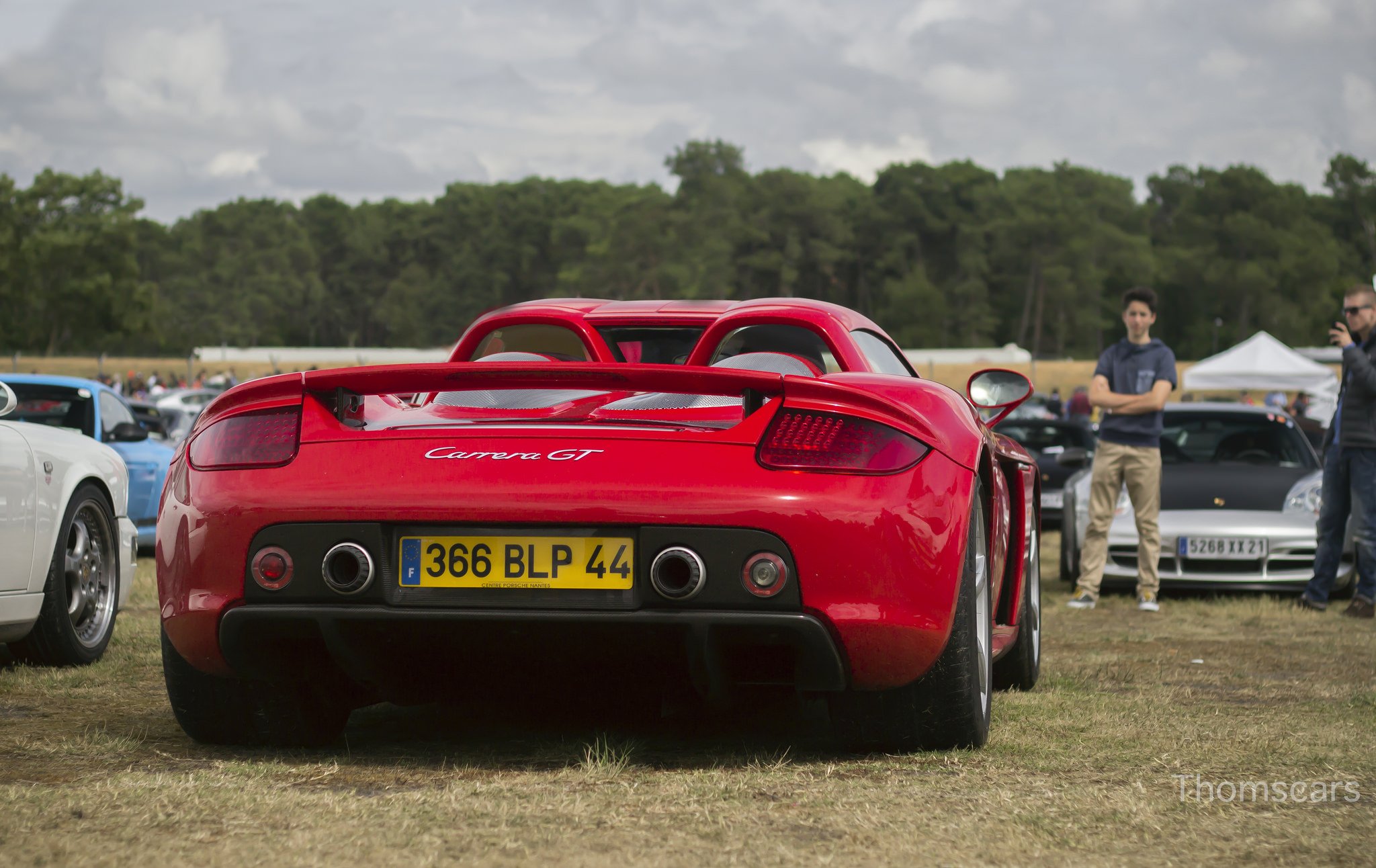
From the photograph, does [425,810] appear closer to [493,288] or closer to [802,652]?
[802,652]

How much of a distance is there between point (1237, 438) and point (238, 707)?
851 centimetres

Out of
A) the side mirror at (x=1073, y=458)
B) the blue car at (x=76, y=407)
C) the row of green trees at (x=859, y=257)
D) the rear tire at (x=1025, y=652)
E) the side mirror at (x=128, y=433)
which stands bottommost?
the rear tire at (x=1025, y=652)

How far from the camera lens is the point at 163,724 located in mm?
4289

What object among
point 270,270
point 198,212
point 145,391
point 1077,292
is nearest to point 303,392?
point 145,391

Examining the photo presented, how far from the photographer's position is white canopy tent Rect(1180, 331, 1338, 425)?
39.2m

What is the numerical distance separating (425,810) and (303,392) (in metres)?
1.04

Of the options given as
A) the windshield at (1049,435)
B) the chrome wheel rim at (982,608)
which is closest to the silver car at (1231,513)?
the chrome wheel rim at (982,608)

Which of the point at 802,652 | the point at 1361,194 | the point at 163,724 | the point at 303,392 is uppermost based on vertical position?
the point at 1361,194

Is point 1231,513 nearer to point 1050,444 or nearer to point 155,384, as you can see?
point 1050,444

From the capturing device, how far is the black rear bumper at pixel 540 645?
330cm

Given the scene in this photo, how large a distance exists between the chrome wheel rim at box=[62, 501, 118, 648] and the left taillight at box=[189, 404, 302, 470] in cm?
230

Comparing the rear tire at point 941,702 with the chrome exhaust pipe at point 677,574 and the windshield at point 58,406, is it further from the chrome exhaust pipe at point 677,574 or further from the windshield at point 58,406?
the windshield at point 58,406

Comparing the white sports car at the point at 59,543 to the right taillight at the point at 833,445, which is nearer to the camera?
the right taillight at the point at 833,445

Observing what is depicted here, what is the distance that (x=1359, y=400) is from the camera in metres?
8.67
